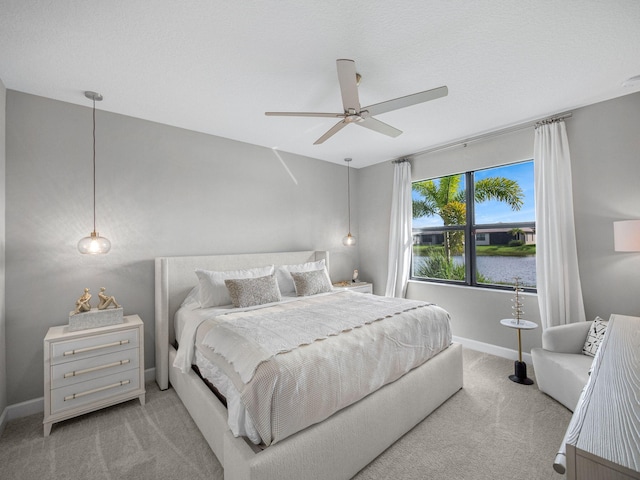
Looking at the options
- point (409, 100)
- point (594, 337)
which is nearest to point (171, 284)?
point (409, 100)

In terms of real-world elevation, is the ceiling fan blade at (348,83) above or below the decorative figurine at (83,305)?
above

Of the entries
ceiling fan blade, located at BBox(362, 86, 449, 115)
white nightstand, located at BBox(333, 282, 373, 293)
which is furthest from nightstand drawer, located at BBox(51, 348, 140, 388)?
ceiling fan blade, located at BBox(362, 86, 449, 115)

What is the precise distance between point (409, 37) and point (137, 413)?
358cm

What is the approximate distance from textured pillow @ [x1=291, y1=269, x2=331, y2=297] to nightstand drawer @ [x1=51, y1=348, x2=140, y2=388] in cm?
167

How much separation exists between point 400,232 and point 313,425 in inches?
131

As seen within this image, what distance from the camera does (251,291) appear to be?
283cm

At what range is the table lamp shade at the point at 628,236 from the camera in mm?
2244

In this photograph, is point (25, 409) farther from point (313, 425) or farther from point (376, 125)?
point (376, 125)

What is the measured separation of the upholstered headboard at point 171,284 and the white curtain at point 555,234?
3.35 m

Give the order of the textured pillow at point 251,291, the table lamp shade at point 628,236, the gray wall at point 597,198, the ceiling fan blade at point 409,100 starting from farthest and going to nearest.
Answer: the textured pillow at point 251,291
the gray wall at point 597,198
the table lamp shade at point 628,236
the ceiling fan blade at point 409,100

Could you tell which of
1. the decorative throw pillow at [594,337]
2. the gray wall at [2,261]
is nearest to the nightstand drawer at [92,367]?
the gray wall at [2,261]

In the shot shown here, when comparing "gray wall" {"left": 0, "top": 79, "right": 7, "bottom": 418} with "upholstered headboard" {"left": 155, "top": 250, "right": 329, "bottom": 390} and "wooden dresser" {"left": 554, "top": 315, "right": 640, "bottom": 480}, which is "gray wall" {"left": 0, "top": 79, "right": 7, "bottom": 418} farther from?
"wooden dresser" {"left": 554, "top": 315, "right": 640, "bottom": 480}

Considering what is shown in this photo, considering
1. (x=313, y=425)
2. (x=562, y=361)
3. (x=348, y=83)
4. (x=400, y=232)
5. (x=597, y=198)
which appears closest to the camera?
(x=313, y=425)

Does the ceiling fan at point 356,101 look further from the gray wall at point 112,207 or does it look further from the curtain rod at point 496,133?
the curtain rod at point 496,133
